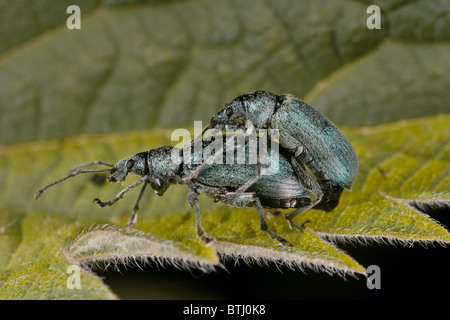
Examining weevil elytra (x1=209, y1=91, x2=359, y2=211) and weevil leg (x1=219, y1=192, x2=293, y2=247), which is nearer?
weevil leg (x1=219, y1=192, x2=293, y2=247)

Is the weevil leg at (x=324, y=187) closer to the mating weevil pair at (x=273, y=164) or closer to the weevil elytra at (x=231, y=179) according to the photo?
the mating weevil pair at (x=273, y=164)

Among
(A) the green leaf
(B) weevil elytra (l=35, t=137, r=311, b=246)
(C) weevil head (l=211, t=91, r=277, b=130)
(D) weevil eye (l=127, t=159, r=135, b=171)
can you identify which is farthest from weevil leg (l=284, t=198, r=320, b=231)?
(D) weevil eye (l=127, t=159, r=135, b=171)

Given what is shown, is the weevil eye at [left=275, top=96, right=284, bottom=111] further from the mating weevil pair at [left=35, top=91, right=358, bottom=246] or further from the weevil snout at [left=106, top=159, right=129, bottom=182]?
the weevil snout at [left=106, top=159, right=129, bottom=182]

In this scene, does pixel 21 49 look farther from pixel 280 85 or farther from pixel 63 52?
pixel 280 85

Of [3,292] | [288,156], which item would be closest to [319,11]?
[288,156]

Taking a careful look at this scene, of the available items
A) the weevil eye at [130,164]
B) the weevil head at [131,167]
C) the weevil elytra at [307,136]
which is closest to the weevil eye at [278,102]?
the weevil elytra at [307,136]

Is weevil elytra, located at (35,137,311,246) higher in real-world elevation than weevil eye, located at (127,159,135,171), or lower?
lower

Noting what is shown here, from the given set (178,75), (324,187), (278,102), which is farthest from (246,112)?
(178,75)
